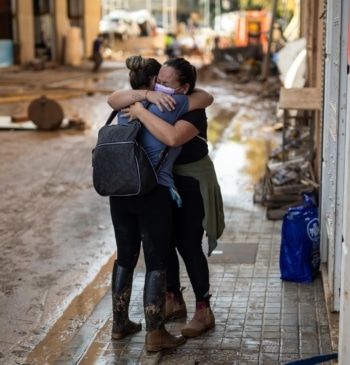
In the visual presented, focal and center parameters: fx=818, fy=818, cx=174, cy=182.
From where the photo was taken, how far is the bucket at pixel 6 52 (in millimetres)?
34000

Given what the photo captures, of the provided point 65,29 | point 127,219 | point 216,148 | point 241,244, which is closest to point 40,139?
point 216,148

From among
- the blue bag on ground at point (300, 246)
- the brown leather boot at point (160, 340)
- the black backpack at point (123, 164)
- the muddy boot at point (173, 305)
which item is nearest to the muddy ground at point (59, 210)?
the muddy boot at point (173, 305)

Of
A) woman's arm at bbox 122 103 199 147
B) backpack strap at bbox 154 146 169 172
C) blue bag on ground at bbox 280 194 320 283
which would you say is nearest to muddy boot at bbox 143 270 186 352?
backpack strap at bbox 154 146 169 172

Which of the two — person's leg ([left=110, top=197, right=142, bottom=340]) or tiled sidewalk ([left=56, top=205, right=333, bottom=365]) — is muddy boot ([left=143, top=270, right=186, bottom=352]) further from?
person's leg ([left=110, top=197, right=142, bottom=340])

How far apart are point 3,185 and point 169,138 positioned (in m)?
6.69

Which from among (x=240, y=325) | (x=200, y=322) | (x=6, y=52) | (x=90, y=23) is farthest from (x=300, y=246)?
(x=90, y=23)

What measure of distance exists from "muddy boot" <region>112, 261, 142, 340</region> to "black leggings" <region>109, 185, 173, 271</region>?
131mm

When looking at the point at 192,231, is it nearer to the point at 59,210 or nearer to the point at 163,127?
the point at 163,127

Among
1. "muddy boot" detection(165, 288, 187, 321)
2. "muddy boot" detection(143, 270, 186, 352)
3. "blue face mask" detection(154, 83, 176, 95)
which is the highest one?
"blue face mask" detection(154, 83, 176, 95)

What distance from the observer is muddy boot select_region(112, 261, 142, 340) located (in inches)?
213

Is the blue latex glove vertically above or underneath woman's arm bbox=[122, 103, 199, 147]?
underneath

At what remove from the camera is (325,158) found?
6629 mm

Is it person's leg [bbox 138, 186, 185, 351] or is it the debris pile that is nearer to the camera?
person's leg [bbox 138, 186, 185, 351]

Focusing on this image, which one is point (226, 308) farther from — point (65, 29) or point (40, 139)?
point (65, 29)
